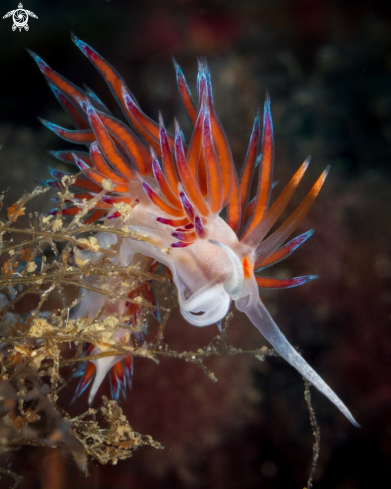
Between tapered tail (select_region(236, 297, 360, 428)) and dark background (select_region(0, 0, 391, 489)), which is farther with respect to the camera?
dark background (select_region(0, 0, 391, 489))

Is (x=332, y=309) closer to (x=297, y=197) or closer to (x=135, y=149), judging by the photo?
(x=297, y=197)

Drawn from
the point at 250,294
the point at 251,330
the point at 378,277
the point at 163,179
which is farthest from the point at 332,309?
the point at 163,179

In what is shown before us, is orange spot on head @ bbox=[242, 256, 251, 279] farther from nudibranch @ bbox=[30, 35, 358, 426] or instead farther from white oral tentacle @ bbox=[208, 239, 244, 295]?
white oral tentacle @ bbox=[208, 239, 244, 295]

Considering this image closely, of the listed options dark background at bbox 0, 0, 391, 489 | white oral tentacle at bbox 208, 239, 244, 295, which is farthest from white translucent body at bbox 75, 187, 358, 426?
dark background at bbox 0, 0, 391, 489

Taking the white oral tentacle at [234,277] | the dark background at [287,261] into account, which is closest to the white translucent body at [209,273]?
the white oral tentacle at [234,277]

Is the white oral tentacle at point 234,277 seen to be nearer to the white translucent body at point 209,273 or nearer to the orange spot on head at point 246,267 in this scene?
the white translucent body at point 209,273

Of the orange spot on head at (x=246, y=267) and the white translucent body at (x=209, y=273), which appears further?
the orange spot on head at (x=246, y=267)
